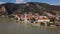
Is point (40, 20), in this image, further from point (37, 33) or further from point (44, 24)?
point (37, 33)

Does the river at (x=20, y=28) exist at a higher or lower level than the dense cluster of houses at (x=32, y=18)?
lower

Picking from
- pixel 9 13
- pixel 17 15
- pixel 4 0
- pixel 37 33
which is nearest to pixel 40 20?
pixel 37 33

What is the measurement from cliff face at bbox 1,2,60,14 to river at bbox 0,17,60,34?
6.1 inches

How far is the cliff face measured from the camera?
1.77m

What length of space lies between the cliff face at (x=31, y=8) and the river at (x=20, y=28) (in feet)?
0.51

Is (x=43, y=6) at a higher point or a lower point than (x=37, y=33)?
higher

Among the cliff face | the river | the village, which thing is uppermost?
the cliff face

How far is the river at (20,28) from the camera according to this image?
1729 mm

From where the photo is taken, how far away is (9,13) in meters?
1.81

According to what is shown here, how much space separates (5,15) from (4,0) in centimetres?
22

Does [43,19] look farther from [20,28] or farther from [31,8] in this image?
[20,28]

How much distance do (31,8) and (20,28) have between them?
32cm

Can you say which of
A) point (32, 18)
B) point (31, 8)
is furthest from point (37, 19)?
point (31, 8)

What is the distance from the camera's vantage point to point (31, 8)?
1.80 m
